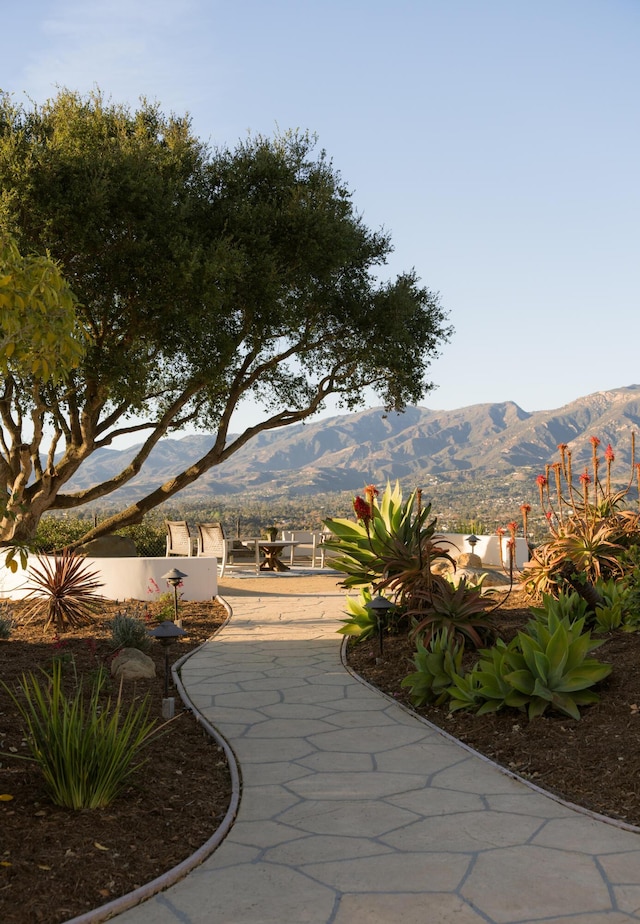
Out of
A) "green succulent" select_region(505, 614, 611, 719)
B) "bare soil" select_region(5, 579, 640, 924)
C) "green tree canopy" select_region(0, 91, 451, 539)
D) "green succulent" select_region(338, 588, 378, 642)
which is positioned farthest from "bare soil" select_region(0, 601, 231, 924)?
"green tree canopy" select_region(0, 91, 451, 539)

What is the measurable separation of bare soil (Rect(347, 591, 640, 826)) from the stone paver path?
8.0 inches

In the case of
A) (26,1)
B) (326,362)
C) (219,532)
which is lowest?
(219,532)

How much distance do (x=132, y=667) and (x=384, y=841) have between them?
4.22 m

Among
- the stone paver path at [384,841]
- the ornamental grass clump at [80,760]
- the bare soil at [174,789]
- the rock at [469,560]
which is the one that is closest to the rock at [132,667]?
the bare soil at [174,789]

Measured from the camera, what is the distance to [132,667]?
7789 millimetres

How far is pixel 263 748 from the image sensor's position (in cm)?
583

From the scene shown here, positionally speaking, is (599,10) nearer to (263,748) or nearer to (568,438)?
(263,748)

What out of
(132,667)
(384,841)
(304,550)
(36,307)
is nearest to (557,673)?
(384,841)

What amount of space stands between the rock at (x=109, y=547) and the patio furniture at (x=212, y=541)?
1448 millimetres

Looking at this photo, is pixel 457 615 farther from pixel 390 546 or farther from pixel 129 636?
pixel 129 636

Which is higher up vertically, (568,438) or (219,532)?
(568,438)

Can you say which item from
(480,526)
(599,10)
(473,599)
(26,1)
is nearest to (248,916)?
(473,599)

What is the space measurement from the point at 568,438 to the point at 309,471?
6408 centimetres

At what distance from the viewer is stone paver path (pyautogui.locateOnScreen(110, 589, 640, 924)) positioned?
3.43 metres
